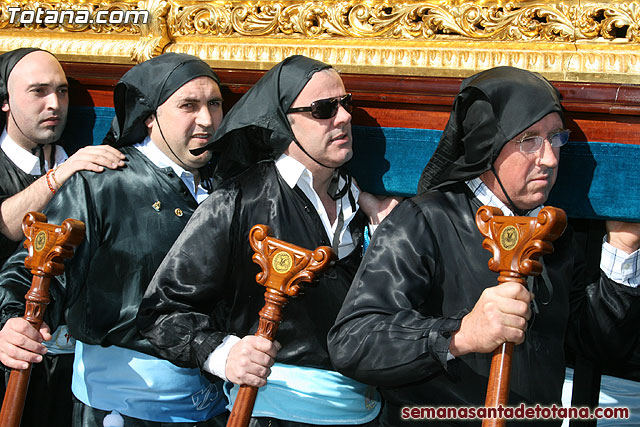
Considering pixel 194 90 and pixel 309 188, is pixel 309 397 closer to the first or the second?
pixel 309 188

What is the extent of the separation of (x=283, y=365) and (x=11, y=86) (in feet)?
5.07

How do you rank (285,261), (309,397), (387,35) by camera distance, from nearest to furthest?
(285,261)
(309,397)
(387,35)

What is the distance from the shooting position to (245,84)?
2.93m

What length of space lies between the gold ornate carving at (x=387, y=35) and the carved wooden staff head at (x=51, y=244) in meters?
0.89

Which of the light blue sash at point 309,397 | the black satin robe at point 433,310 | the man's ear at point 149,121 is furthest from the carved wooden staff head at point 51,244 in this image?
the black satin robe at point 433,310

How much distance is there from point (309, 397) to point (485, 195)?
29.5 inches

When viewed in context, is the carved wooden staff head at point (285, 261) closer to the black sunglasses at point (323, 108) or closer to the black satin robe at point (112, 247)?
the black sunglasses at point (323, 108)

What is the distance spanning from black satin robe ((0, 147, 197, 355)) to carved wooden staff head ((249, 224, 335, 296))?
69 cm

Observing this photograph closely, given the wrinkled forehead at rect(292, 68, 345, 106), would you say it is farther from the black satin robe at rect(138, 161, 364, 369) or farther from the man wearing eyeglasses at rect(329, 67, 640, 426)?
the man wearing eyeglasses at rect(329, 67, 640, 426)

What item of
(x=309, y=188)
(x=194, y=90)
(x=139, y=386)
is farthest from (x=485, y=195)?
(x=139, y=386)

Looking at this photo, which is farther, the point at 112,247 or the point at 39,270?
the point at 112,247

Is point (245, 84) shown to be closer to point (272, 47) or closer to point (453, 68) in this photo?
point (272, 47)

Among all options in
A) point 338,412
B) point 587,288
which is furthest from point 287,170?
point 587,288

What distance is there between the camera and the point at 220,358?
2293mm
